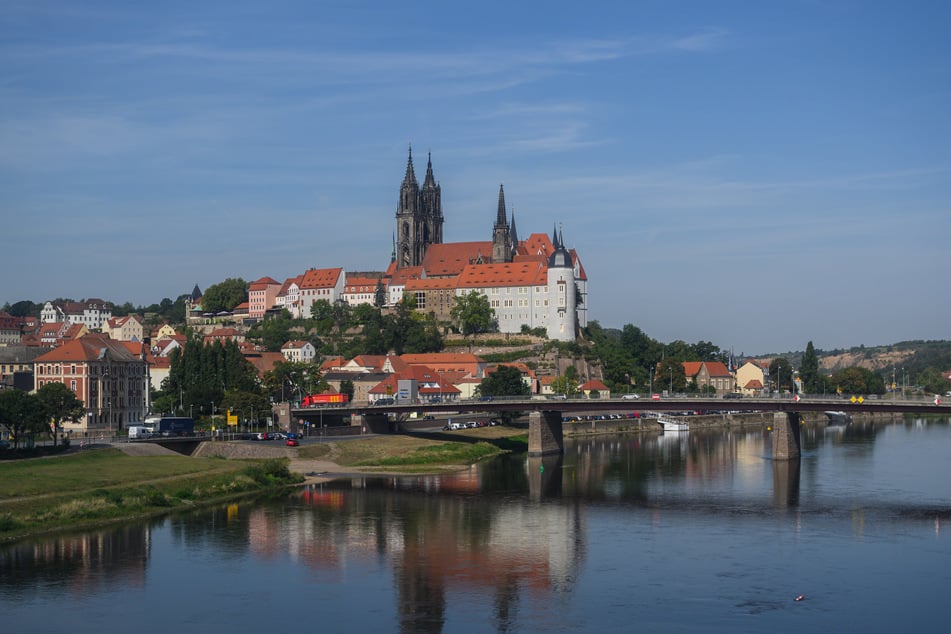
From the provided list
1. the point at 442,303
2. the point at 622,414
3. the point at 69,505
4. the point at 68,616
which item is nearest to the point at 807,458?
the point at 622,414

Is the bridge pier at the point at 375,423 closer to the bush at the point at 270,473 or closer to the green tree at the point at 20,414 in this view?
the bush at the point at 270,473

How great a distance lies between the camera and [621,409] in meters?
98.0

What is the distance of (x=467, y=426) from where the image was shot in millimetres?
123625

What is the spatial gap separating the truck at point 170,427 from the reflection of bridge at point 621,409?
17.5 metres

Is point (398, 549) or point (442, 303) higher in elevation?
point (442, 303)

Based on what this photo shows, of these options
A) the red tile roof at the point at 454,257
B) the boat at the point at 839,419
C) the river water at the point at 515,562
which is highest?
the red tile roof at the point at 454,257

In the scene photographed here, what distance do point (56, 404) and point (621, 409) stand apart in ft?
136

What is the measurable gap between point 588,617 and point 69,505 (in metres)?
30.9

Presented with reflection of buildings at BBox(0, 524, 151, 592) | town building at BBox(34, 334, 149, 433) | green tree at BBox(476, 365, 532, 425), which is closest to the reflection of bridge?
town building at BBox(34, 334, 149, 433)

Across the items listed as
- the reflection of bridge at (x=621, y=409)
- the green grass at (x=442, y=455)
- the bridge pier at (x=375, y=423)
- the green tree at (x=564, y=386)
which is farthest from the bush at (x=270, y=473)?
the green tree at (x=564, y=386)

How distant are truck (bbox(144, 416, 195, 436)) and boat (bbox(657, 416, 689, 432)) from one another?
66.9 metres

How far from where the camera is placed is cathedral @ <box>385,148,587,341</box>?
176 metres

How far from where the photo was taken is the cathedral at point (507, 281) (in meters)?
176

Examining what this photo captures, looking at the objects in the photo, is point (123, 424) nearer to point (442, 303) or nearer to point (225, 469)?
point (225, 469)
